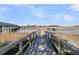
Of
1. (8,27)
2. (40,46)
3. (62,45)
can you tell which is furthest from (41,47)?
(8,27)

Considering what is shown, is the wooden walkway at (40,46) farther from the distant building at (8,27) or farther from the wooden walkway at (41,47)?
Answer: the distant building at (8,27)

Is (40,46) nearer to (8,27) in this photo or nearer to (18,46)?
(18,46)

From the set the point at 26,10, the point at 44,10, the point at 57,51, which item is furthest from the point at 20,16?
the point at 57,51

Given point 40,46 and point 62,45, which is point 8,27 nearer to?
point 40,46

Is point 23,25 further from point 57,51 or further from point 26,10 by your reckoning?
point 57,51

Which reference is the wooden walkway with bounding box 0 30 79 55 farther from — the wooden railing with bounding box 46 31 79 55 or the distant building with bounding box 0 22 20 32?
the distant building with bounding box 0 22 20 32

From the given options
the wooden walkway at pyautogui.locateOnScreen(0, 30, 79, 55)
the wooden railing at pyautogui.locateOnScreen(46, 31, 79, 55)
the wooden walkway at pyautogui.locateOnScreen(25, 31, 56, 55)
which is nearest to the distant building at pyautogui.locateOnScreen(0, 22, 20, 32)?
the wooden walkway at pyautogui.locateOnScreen(0, 30, 79, 55)

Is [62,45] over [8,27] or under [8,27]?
under
